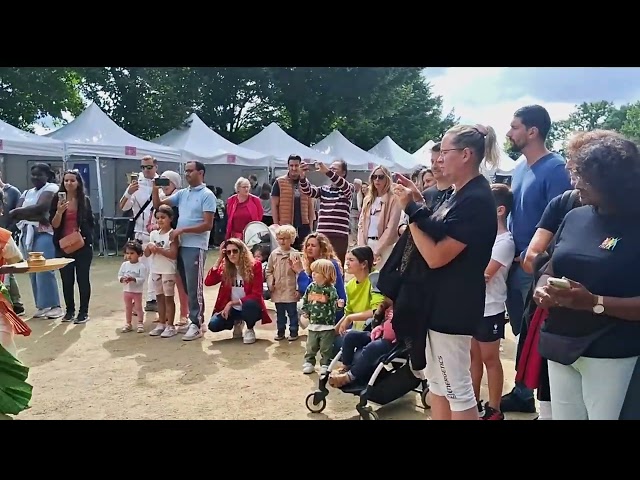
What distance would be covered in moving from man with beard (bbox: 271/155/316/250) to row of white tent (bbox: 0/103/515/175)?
3.13m

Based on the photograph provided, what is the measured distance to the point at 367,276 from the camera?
4453mm

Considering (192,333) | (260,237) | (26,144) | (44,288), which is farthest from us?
(26,144)

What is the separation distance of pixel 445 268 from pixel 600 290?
0.65 m

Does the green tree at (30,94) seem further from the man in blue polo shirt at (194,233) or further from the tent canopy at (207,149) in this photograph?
the man in blue polo shirt at (194,233)

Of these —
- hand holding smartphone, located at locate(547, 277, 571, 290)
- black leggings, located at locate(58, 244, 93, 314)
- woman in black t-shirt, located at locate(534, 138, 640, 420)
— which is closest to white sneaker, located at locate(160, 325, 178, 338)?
black leggings, located at locate(58, 244, 93, 314)

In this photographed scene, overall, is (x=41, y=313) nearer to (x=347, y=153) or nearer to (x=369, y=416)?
(x=369, y=416)

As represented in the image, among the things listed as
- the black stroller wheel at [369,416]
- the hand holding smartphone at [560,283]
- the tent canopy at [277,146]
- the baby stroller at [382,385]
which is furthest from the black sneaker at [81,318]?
the tent canopy at [277,146]

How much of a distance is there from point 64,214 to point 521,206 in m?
4.87

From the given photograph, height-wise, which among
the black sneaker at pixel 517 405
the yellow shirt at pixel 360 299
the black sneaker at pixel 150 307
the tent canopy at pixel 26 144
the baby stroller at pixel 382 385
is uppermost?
the tent canopy at pixel 26 144

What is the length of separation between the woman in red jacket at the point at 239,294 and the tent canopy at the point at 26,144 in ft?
24.2

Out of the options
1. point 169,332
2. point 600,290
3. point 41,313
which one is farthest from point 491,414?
point 41,313

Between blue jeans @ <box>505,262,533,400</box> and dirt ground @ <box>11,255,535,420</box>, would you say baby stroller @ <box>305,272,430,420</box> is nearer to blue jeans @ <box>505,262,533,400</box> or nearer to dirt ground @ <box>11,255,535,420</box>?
dirt ground @ <box>11,255,535,420</box>

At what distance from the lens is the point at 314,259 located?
522cm

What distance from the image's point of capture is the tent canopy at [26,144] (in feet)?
35.4
